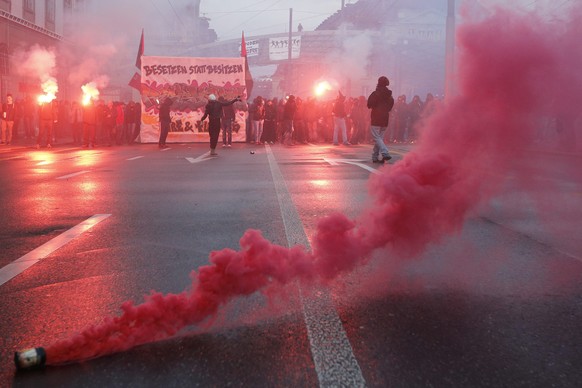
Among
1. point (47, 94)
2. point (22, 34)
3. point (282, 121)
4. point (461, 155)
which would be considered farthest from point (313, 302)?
point (22, 34)

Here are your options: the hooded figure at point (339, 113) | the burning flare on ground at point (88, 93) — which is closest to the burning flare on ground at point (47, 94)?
the burning flare on ground at point (88, 93)

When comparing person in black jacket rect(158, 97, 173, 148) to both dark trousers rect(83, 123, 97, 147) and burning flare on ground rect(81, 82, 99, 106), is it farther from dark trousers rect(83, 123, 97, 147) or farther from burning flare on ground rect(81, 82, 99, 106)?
burning flare on ground rect(81, 82, 99, 106)

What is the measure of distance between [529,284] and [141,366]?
2.20 meters

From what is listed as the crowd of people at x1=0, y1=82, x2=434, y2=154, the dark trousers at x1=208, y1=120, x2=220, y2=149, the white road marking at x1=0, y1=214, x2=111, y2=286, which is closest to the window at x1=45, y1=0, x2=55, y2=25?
the crowd of people at x1=0, y1=82, x2=434, y2=154

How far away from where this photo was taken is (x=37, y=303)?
3088mm

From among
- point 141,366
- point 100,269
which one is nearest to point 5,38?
point 100,269

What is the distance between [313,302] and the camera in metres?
2.98

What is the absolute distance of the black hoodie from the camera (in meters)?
12.2

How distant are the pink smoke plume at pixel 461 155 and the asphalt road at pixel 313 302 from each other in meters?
0.19

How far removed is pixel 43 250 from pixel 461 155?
3.02 m

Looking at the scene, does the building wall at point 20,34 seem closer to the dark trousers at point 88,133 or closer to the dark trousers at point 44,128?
the dark trousers at point 44,128

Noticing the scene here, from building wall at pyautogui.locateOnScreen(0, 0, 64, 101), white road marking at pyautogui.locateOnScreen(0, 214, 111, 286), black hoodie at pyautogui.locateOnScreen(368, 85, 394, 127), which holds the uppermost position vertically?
building wall at pyautogui.locateOnScreen(0, 0, 64, 101)

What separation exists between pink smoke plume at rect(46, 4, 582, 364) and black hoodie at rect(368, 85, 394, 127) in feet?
28.6

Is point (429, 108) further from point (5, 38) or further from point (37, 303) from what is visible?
point (5, 38)
